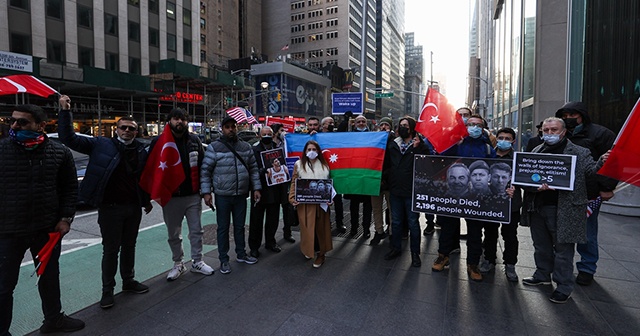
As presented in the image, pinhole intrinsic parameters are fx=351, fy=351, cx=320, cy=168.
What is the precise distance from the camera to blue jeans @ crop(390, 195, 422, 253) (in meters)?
5.22

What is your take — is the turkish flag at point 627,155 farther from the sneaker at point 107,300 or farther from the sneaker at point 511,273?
the sneaker at point 107,300

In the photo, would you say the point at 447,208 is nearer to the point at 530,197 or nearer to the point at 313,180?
the point at 530,197

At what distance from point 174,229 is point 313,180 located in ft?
6.95

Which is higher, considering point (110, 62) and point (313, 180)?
point (110, 62)

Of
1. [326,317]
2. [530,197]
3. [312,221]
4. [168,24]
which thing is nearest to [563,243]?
[530,197]

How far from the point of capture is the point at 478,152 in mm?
4785

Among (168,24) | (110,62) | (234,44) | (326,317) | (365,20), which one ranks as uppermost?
(234,44)

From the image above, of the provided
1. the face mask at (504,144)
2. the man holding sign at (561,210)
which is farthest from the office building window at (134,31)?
the man holding sign at (561,210)

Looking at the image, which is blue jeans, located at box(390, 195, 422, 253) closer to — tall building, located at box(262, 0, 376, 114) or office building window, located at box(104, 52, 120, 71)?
office building window, located at box(104, 52, 120, 71)

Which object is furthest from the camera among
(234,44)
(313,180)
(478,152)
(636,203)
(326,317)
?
(234,44)

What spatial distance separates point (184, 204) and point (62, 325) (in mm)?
1920

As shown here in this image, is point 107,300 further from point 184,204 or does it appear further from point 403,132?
point 403,132

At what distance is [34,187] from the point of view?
3.29 m

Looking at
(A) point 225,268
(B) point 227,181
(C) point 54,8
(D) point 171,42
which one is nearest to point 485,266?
(A) point 225,268
